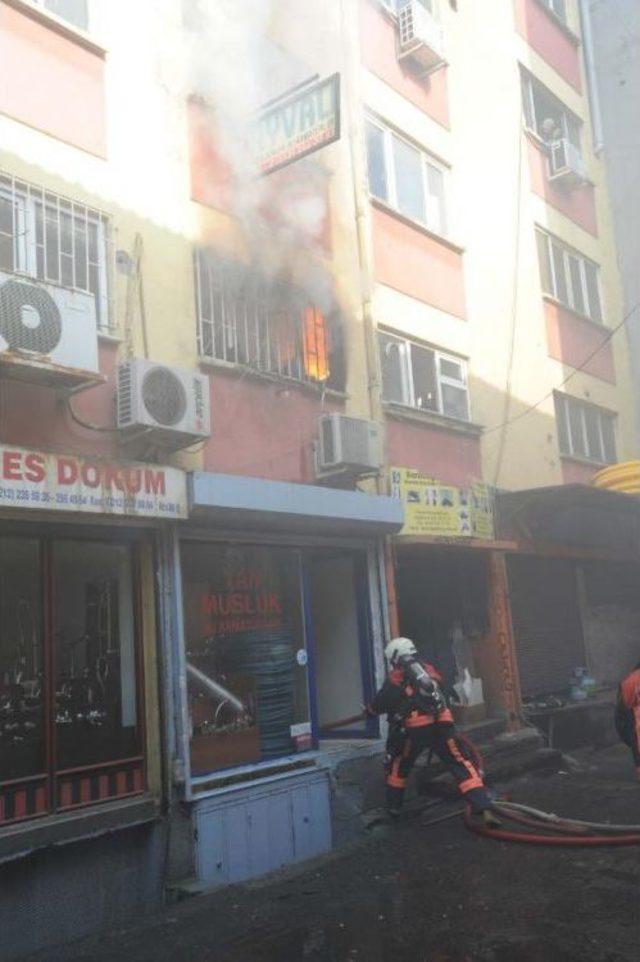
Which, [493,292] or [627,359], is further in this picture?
[627,359]

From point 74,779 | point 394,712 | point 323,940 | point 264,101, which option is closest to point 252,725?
point 394,712

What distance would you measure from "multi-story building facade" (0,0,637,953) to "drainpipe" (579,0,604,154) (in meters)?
4.65

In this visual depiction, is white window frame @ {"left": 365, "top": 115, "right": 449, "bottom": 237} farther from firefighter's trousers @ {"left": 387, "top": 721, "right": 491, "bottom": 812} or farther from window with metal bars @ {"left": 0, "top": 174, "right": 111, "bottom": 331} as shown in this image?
firefighter's trousers @ {"left": 387, "top": 721, "right": 491, "bottom": 812}

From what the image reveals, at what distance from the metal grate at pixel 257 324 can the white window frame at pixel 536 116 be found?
24.4ft

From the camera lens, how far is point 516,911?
5445 mm

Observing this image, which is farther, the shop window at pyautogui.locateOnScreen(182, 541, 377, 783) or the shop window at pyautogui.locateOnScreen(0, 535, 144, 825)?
the shop window at pyautogui.locateOnScreen(182, 541, 377, 783)

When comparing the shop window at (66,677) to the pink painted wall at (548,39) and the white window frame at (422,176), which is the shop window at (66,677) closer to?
the white window frame at (422,176)

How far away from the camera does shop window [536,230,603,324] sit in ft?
44.6

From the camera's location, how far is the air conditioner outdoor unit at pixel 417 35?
35.8 feet

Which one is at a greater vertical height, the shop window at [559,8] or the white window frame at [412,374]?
the shop window at [559,8]

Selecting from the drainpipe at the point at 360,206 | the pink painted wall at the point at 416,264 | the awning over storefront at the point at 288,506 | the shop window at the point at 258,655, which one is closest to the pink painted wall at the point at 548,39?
the drainpipe at the point at 360,206

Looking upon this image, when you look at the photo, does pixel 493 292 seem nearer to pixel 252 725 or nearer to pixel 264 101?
pixel 264 101

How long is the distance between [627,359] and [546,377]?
3.43 metres

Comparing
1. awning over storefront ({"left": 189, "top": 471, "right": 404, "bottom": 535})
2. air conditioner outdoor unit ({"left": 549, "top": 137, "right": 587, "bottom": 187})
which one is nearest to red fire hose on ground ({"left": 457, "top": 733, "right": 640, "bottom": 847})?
awning over storefront ({"left": 189, "top": 471, "right": 404, "bottom": 535})
